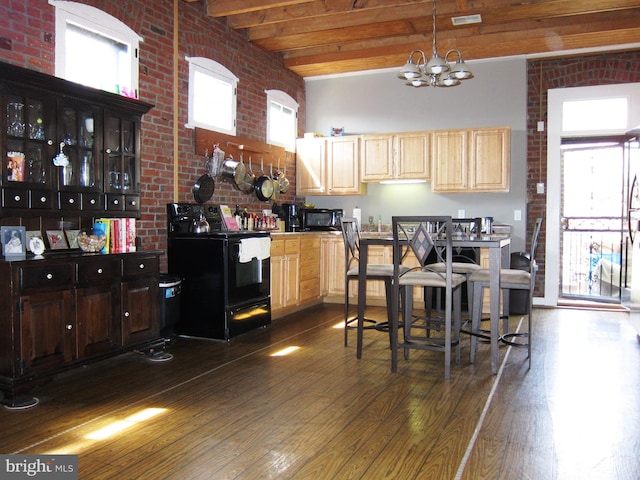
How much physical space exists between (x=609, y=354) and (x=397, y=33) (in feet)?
12.9

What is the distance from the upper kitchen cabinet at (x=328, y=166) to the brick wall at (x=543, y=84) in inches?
83.6

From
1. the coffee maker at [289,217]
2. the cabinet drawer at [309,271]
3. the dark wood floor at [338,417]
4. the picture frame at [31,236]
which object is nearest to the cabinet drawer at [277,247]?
the cabinet drawer at [309,271]

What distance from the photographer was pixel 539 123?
6.50 meters

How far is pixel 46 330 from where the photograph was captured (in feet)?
10.4

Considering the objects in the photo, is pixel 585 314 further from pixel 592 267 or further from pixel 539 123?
pixel 539 123

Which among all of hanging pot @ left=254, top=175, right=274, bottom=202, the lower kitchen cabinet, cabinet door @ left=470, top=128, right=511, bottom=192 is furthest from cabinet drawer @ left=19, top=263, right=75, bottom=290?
cabinet door @ left=470, top=128, right=511, bottom=192

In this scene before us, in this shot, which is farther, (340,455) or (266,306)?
(266,306)

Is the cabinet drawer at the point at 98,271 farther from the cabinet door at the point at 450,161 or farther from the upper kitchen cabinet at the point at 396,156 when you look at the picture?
the cabinet door at the point at 450,161

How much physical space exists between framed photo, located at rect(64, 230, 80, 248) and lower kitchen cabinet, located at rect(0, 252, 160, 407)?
1.15 ft

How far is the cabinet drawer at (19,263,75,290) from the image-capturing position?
304cm

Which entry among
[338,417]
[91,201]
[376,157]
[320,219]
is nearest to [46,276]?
[91,201]

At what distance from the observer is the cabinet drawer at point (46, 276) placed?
3.04 m

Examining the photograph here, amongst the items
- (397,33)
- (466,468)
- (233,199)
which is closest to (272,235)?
(233,199)

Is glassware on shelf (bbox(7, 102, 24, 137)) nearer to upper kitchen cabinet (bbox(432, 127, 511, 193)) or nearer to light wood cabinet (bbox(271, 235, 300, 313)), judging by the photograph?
light wood cabinet (bbox(271, 235, 300, 313))
